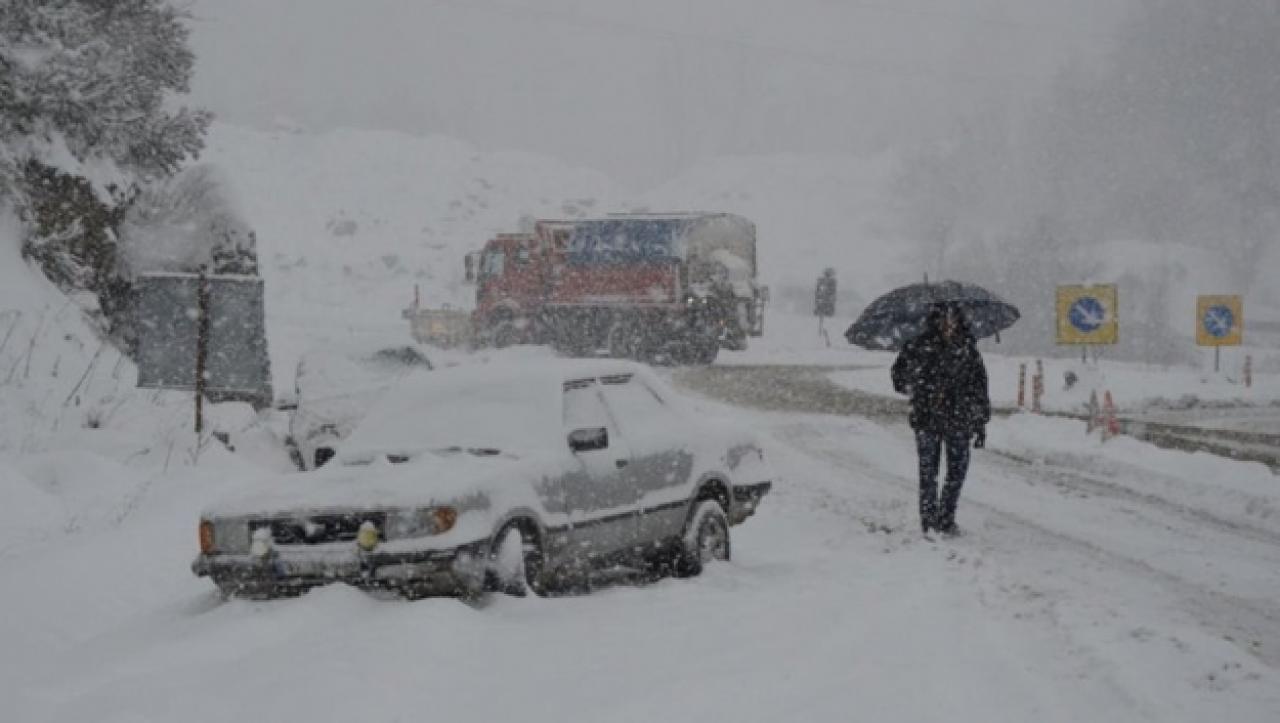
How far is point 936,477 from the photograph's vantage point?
10125 millimetres

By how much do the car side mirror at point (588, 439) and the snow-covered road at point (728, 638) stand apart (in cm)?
87

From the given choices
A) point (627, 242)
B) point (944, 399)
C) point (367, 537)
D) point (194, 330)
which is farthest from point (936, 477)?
point (627, 242)

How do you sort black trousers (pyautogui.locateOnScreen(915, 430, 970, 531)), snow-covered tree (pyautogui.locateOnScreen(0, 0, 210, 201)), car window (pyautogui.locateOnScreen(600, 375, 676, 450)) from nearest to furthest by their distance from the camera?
car window (pyautogui.locateOnScreen(600, 375, 676, 450))
black trousers (pyautogui.locateOnScreen(915, 430, 970, 531))
snow-covered tree (pyautogui.locateOnScreen(0, 0, 210, 201))

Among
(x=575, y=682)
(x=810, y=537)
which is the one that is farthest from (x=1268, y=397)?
(x=575, y=682)

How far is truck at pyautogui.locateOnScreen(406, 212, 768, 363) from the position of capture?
96.7 feet

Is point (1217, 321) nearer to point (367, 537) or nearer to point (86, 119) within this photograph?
point (86, 119)

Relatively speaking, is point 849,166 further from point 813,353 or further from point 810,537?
point 810,537

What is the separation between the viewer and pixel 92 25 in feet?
54.1

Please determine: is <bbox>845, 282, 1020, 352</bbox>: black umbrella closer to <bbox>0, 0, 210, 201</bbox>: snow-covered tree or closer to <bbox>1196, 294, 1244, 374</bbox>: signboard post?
<bbox>0, 0, 210, 201</bbox>: snow-covered tree

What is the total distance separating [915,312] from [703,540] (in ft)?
13.5

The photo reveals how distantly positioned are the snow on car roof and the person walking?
3.01m

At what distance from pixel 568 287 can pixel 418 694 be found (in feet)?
84.0

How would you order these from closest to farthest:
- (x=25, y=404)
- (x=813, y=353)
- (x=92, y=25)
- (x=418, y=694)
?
(x=418, y=694) < (x=25, y=404) < (x=92, y=25) < (x=813, y=353)

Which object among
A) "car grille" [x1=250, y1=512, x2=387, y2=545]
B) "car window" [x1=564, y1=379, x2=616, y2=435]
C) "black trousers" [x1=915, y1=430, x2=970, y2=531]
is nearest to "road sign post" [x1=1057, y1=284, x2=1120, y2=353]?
"black trousers" [x1=915, y1=430, x2=970, y2=531]
